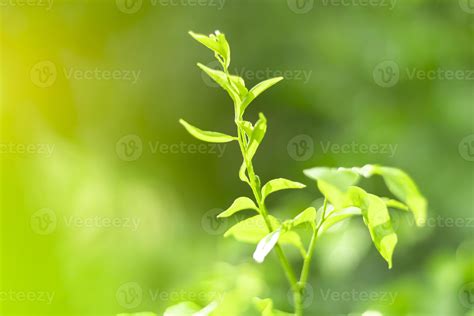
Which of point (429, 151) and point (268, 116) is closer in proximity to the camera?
point (429, 151)

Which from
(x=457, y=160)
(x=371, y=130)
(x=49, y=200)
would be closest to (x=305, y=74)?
(x=371, y=130)

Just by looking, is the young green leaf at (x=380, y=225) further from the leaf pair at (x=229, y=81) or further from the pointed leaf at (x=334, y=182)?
the leaf pair at (x=229, y=81)

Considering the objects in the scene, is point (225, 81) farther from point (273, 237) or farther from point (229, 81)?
point (273, 237)

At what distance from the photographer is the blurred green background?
175 cm

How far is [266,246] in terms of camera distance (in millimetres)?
592

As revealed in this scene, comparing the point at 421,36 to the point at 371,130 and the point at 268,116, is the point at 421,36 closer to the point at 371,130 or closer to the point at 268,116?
the point at 371,130

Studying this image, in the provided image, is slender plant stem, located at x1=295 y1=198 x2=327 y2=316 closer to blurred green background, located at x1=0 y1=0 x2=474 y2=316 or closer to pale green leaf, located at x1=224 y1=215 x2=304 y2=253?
pale green leaf, located at x1=224 y1=215 x2=304 y2=253

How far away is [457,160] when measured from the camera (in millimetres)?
2074

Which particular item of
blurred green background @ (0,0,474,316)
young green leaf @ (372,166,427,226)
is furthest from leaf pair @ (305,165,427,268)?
blurred green background @ (0,0,474,316)

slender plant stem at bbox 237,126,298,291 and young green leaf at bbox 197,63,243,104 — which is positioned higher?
young green leaf at bbox 197,63,243,104

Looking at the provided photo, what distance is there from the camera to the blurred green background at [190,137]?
5.75 ft

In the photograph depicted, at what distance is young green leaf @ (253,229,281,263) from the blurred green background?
2.19 feet

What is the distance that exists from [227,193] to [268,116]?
396 mm

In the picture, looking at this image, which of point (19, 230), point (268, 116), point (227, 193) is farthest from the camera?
point (268, 116)
